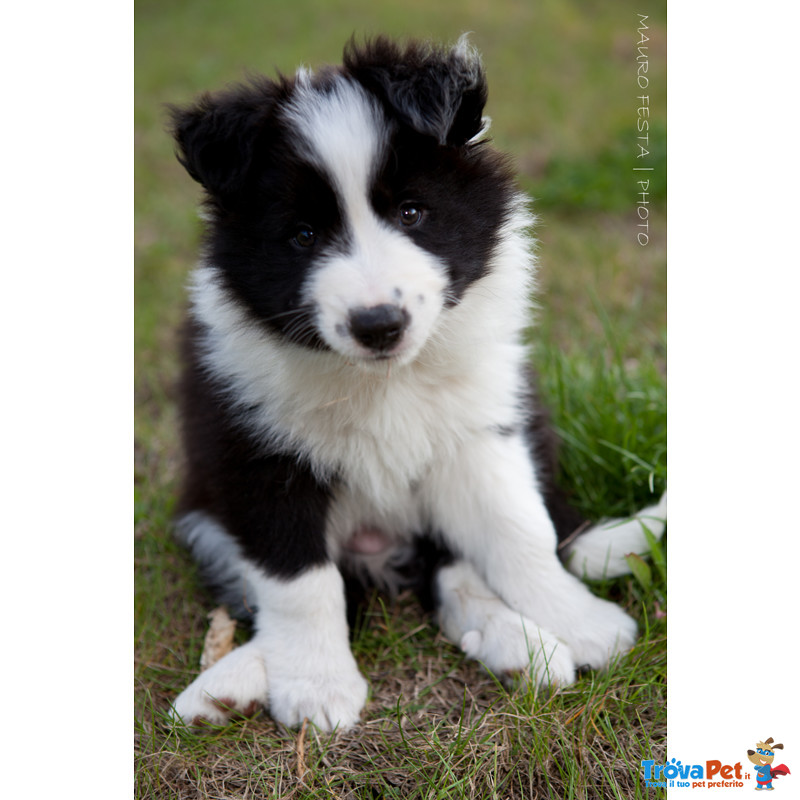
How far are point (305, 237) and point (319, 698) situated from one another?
4.36 ft

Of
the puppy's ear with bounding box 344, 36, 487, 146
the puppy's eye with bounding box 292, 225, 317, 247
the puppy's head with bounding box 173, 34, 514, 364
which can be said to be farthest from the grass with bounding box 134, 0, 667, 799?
the puppy's eye with bounding box 292, 225, 317, 247

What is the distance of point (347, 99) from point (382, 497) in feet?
3.89

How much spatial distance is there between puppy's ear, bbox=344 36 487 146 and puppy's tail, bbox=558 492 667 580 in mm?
1456

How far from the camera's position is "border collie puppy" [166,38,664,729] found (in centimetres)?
209

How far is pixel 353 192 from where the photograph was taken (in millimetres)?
2070

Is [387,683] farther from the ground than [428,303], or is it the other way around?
[428,303]

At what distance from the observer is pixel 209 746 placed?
2283mm

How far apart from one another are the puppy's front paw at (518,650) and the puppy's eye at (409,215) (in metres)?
1.26

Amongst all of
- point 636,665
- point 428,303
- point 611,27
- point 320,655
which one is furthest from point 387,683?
point 611,27

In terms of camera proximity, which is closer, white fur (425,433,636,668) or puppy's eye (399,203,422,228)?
puppy's eye (399,203,422,228)

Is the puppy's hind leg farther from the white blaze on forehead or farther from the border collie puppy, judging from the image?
the white blaze on forehead

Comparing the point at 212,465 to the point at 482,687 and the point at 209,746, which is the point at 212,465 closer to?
the point at 209,746
